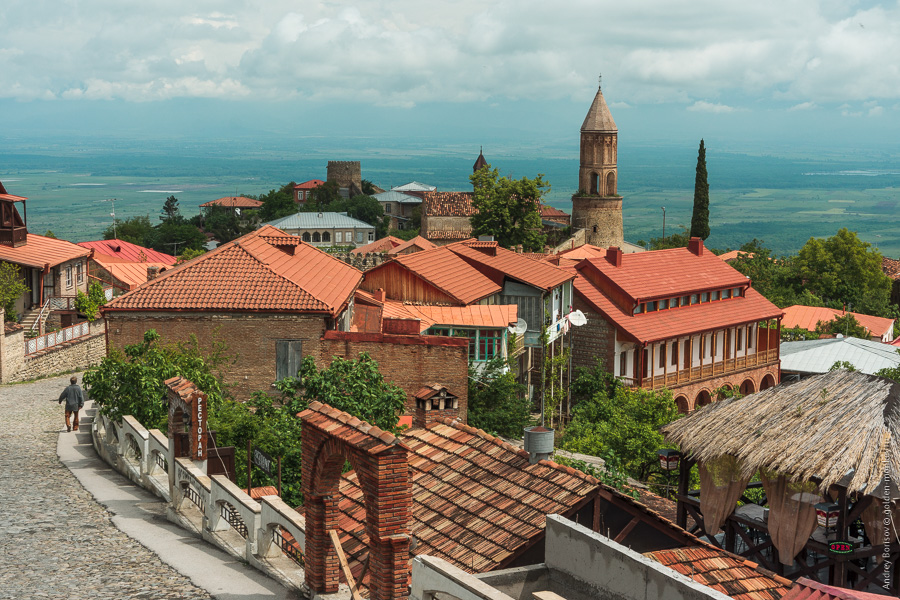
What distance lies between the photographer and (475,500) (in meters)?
13.9

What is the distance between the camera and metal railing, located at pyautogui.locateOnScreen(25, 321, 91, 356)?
31500 mm

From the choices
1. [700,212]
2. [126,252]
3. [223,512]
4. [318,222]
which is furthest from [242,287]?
[318,222]

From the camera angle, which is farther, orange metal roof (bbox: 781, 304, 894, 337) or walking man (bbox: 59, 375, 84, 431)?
orange metal roof (bbox: 781, 304, 894, 337)

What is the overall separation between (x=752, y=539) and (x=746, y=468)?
1.27 m

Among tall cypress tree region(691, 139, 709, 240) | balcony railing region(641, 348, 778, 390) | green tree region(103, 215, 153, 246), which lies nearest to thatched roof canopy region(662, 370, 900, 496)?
balcony railing region(641, 348, 778, 390)

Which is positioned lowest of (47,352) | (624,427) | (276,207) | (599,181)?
(624,427)

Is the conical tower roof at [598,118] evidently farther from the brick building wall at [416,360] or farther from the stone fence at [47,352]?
the brick building wall at [416,360]

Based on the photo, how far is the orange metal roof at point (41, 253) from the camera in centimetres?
3703

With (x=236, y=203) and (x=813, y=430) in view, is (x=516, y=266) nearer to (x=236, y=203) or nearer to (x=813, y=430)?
(x=813, y=430)

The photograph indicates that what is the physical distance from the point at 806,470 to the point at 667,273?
38.8 meters

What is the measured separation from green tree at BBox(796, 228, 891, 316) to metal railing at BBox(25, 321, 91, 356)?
186 ft

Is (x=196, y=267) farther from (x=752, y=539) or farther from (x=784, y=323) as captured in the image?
(x=784, y=323)

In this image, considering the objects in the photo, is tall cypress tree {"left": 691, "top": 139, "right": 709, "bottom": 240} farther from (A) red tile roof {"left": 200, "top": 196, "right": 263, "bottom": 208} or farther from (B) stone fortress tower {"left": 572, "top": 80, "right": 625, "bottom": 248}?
(A) red tile roof {"left": 200, "top": 196, "right": 263, "bottom": 208}

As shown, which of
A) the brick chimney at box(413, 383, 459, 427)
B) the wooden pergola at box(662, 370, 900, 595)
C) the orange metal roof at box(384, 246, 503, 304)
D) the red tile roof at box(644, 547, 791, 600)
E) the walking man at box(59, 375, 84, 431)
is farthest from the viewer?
the orange metal roof at box(384, 246, 503, 304)
